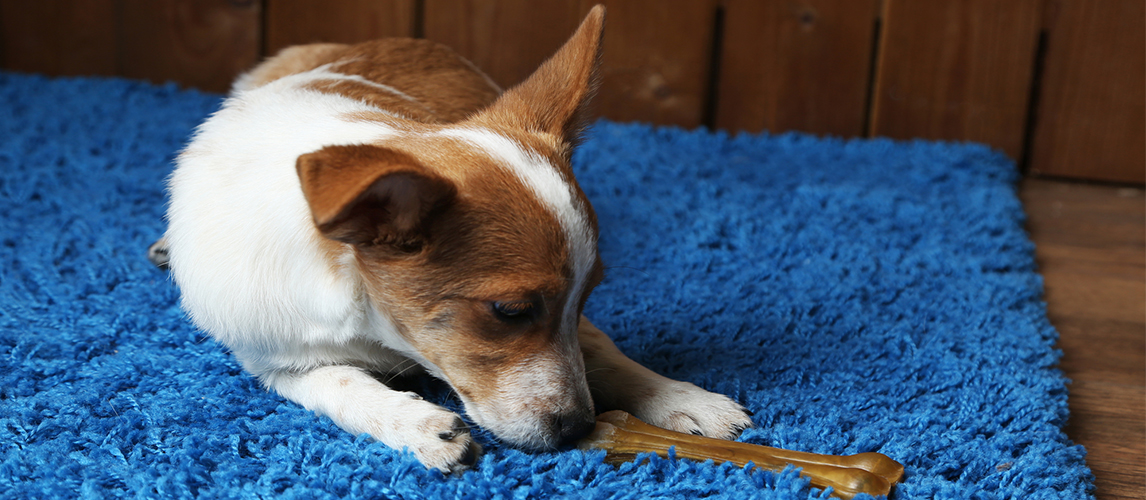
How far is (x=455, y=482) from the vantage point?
1608 mm

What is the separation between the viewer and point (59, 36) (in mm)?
4375

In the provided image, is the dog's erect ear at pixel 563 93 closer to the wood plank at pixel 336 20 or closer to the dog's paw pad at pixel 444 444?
the dog's paw pad at pixel 444 444

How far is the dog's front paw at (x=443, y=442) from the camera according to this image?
1639 millimetres

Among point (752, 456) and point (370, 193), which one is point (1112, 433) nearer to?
point (752, 456)

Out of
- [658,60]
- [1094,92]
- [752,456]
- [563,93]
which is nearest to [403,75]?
[563,93]

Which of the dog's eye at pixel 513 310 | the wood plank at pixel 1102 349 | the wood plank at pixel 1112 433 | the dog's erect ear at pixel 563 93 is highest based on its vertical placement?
the dog's erect ear at pixel 563 93

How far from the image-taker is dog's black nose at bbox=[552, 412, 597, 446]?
170cm

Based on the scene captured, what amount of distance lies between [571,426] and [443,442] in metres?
0.24

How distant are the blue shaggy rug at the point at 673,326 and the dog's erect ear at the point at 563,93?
1.88ft

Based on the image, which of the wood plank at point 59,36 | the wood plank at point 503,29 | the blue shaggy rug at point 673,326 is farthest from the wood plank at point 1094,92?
the wood plank at point 59,36

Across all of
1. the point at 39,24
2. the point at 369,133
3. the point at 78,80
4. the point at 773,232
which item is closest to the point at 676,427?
the point at 369,133

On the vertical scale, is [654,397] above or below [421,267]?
below

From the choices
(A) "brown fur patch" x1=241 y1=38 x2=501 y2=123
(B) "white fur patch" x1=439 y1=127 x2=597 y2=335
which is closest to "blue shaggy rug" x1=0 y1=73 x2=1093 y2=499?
(B) "white fur patch" x1=439 y1=127 x2=597 y2=335

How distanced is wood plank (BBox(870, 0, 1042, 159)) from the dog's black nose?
285 centimetres
